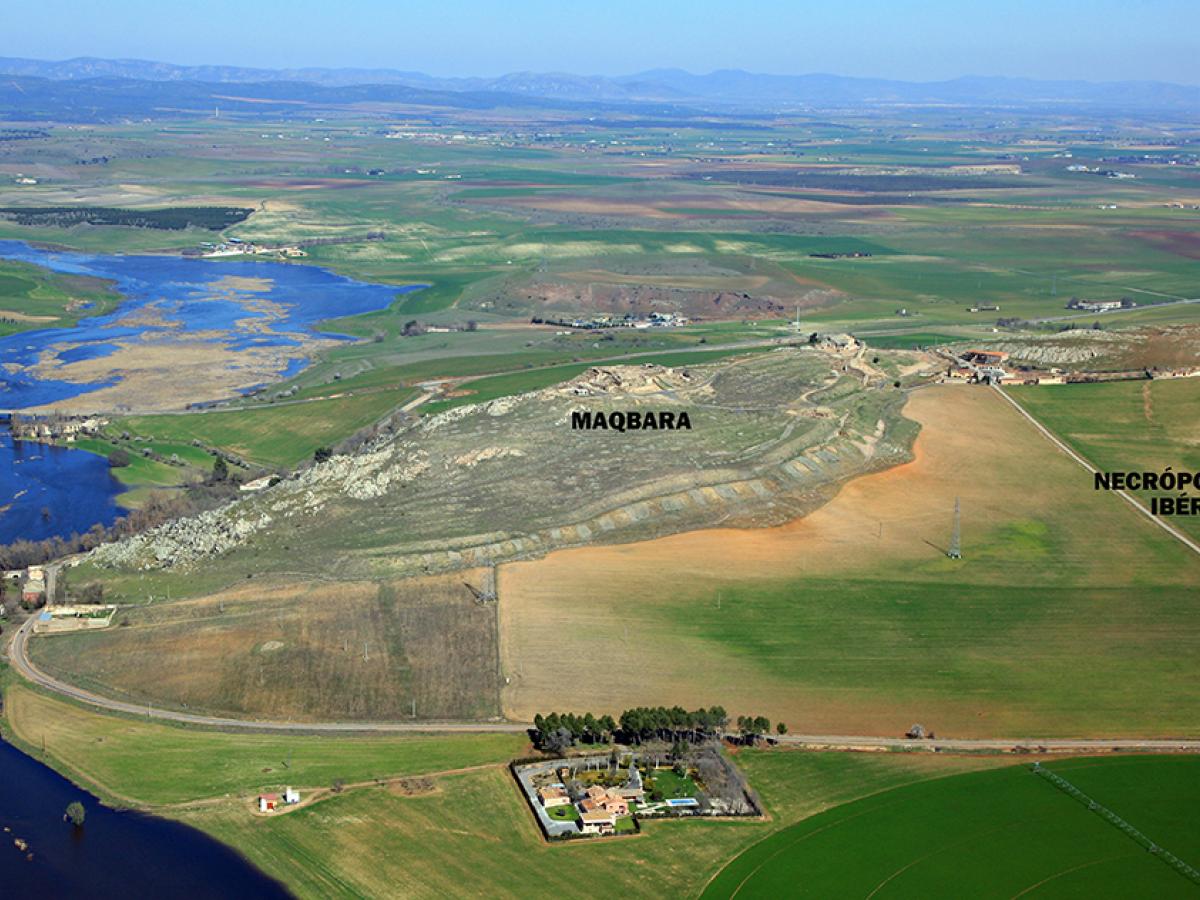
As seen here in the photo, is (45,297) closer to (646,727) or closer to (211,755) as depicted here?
(211,755)

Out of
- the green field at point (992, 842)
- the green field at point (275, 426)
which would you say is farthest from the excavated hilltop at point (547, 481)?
the green field at point (992, 842)

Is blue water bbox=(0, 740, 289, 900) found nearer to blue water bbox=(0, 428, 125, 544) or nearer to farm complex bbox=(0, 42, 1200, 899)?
farm complex bbox=(0, 42, 1200, 899)

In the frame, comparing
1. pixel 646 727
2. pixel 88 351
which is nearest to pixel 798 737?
pixel 646 727

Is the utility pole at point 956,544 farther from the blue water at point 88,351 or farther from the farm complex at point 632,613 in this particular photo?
the blue water at point 88,351

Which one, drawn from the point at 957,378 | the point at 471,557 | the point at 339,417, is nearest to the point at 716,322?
the point at 957,378

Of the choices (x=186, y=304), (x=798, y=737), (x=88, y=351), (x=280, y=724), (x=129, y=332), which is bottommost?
(x=280, y=724)

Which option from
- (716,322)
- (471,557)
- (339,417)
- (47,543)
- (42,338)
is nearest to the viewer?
(471,557)

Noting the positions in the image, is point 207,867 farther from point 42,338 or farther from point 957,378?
point 42,338
